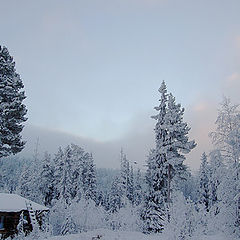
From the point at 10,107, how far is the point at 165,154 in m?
15.8

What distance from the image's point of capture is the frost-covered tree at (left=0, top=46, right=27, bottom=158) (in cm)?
1736

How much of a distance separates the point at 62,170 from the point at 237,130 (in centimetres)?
3879

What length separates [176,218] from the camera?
14.6m

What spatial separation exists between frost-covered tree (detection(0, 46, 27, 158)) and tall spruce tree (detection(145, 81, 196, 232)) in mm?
13990

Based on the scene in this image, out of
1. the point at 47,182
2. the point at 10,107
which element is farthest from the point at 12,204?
the point at 47,182

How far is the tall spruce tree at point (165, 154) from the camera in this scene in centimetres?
2531

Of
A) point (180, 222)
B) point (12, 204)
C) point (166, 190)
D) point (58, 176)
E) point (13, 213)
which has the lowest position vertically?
point (13, 213)

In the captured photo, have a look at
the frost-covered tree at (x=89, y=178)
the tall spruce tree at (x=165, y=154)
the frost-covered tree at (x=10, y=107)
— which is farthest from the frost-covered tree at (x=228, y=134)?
the frost-covered tree at (x=89, y=178)

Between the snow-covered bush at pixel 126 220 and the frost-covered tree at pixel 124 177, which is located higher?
the frost-covered tree at pixel 124 177

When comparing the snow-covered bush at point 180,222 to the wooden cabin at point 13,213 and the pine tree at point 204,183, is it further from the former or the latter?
the pine tree at point 204,183

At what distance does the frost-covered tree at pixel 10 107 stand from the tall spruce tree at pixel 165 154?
14.0 metres

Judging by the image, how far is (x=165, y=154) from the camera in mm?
25922

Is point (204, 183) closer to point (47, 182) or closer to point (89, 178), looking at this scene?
point (89, 178)

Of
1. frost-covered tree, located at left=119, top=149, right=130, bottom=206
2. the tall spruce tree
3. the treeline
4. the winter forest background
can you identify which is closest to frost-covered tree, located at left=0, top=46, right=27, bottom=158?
the winter forest background
